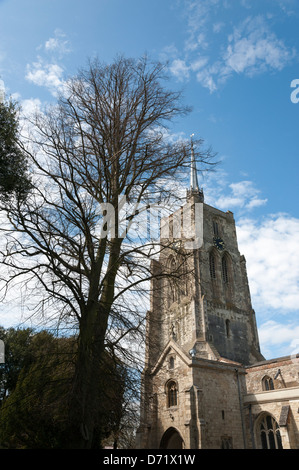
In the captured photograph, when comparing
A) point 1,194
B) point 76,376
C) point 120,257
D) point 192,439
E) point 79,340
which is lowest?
point 192,439

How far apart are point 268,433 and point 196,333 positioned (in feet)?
34.5

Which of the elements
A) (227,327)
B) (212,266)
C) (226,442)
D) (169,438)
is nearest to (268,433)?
(226,442)

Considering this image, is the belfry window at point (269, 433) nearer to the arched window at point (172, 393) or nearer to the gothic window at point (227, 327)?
the arched window at point (172, 393)

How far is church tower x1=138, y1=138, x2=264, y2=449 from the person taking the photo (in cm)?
946

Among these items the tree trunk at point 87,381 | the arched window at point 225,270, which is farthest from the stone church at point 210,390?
the arched window at point 225,270

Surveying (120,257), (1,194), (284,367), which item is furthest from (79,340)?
(284,367)

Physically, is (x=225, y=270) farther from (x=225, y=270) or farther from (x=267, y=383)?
(x=267, y=383)

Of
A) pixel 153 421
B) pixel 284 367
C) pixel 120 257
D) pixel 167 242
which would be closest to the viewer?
pixel 120 257

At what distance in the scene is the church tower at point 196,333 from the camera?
946 cm

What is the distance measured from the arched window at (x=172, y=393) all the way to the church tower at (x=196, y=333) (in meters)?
0.06
